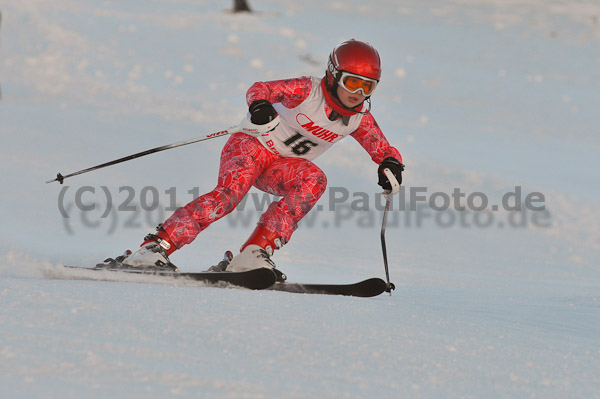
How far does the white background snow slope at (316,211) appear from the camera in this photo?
2.91 meters

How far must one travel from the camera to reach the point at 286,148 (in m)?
5.07

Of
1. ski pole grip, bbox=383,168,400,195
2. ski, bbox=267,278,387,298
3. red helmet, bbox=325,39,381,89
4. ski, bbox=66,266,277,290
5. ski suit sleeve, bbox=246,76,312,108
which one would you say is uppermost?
red helmet, bbox=325,39,381,89

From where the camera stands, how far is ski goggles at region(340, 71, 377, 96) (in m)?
4.73

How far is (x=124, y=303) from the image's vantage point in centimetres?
345

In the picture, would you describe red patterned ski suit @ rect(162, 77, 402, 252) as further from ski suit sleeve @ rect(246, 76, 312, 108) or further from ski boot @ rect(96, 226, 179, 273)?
ski boot @ rect(96, 226, 179, 273)

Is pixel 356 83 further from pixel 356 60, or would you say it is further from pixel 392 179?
pixel 392 179

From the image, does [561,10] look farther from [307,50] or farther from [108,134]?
[108,134]

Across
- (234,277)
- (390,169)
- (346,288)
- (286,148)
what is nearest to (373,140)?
(390,169)

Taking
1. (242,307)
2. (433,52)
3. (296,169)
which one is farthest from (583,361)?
(433,52)

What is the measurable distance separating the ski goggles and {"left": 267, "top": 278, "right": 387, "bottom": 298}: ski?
3.49ft
